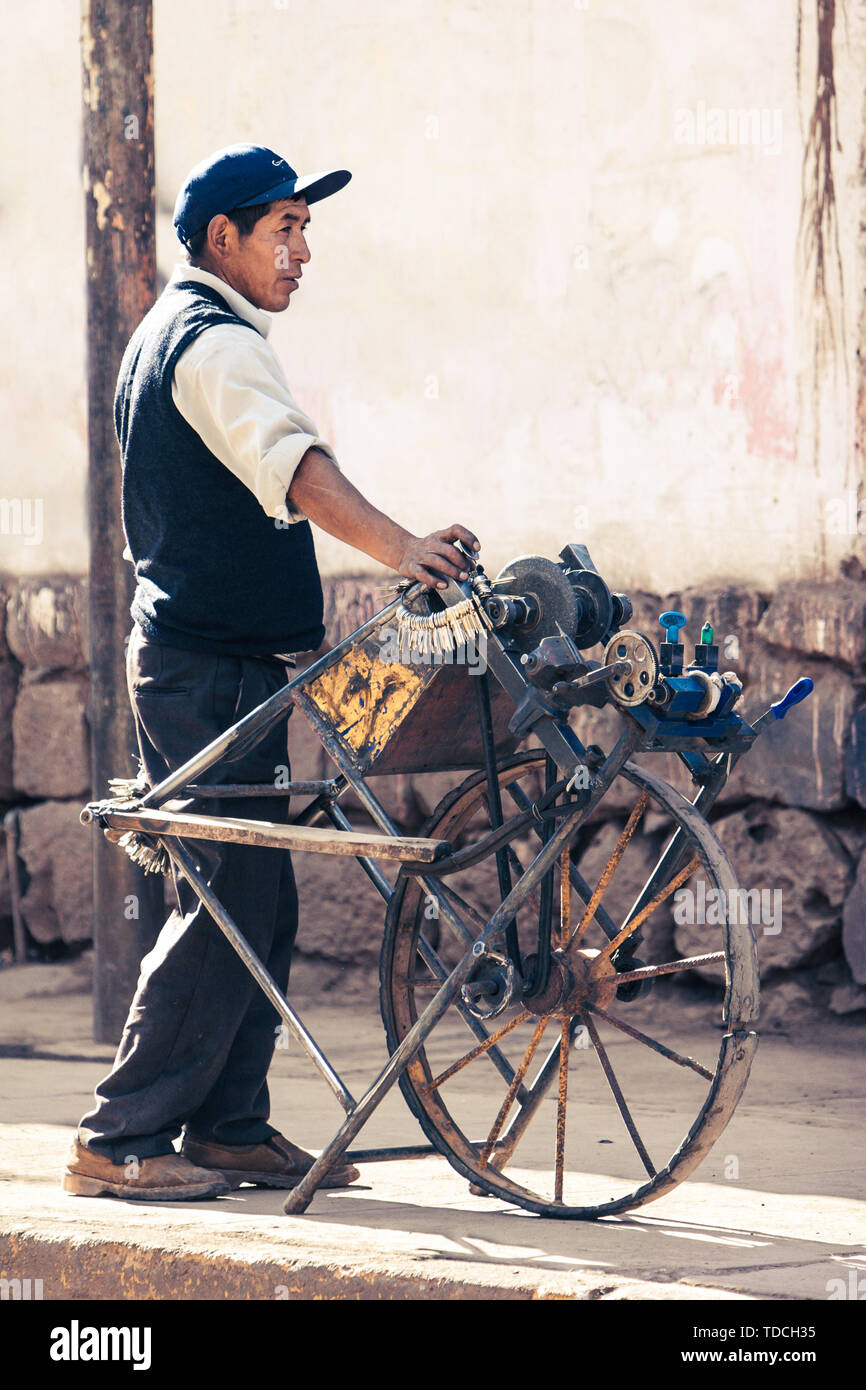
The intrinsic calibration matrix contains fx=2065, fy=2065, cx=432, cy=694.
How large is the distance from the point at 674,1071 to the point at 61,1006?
2165 mm

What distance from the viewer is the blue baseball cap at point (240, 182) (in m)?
3.65

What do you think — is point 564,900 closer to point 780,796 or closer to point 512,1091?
point 512,1091

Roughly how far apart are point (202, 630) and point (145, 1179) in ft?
3.20

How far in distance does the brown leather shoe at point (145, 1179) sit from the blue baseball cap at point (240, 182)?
5.52 ft

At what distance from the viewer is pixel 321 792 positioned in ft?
12.6

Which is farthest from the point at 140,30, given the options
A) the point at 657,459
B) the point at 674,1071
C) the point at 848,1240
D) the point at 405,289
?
the point at 848,1240

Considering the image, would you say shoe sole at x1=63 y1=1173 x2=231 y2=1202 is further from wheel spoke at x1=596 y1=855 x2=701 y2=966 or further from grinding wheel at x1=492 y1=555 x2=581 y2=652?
grinding wheel at x1=492 y1=555 x2=581 y2=652

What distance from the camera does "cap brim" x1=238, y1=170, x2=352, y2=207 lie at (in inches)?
144

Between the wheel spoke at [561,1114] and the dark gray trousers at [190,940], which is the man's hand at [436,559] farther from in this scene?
the wheel spoke at [561,1114]

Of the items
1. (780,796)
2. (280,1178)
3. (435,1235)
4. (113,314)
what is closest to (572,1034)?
(435,1235)

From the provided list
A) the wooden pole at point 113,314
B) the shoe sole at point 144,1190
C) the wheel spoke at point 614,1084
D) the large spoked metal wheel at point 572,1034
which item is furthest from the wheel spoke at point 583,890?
the wooden pole at point 113,314

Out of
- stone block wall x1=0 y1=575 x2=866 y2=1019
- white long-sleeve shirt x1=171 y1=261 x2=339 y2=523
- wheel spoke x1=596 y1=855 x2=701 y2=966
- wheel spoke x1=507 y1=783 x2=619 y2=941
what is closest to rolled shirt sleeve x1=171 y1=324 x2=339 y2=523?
white long-sleeve shirt x1=171 y1=261 x2=339 y2=523

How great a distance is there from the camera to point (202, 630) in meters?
3.68
